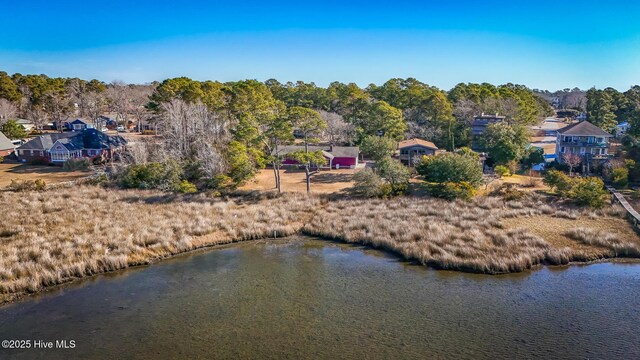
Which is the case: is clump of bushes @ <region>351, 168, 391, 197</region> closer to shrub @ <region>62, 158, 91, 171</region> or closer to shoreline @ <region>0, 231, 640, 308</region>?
shoreline @ <region>0, 231, 640, 308</region>

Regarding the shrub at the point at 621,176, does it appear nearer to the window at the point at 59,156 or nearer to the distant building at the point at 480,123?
the distant building at the point at 480,123

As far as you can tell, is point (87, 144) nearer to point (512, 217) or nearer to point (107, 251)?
point (107, 251)

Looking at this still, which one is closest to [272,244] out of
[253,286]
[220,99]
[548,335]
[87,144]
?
[253,286]

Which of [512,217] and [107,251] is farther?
[512,217]

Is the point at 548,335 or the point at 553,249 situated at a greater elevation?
the point at 553,249

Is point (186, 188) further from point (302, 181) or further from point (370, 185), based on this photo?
point (370, 185)

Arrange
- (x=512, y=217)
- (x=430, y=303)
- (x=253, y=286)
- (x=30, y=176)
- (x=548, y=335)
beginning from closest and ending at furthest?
1. (x=548, y=335)
2. (x=430, y=303)
3. (x=253, y=286)
4. (x=512, y=217)
5. (x=30, y=176)

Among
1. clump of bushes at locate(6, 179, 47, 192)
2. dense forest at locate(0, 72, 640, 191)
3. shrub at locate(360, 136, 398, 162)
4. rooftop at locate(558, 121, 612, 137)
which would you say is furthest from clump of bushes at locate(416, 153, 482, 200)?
clump of bushes at locate(6, 179, 47, 192)

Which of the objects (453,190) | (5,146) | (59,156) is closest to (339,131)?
(453,190)
